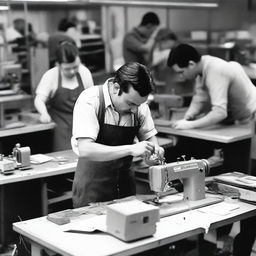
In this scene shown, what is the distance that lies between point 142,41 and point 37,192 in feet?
10.6

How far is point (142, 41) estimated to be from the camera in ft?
21.6

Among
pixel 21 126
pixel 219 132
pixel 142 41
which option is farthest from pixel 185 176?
pixel 142 41

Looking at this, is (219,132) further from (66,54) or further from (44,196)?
(44,196)

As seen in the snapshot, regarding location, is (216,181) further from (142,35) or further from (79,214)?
(142,35)

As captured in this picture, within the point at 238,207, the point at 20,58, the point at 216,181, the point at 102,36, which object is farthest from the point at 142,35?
the point at 238,207

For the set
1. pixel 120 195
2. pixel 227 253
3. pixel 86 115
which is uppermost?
pixel 86 115

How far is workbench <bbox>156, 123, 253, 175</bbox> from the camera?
179 inches

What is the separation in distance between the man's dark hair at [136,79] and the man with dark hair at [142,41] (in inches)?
144

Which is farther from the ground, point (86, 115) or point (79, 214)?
point (86, 115)

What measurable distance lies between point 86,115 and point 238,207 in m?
0.99

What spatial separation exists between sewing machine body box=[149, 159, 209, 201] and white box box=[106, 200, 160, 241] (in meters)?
0.34

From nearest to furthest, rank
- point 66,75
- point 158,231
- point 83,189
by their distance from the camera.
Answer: point 158,231
point 83,189
point 66,75

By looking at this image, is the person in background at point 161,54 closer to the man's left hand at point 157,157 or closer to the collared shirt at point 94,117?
the collared shirt at point 94,117

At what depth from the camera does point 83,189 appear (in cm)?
317
